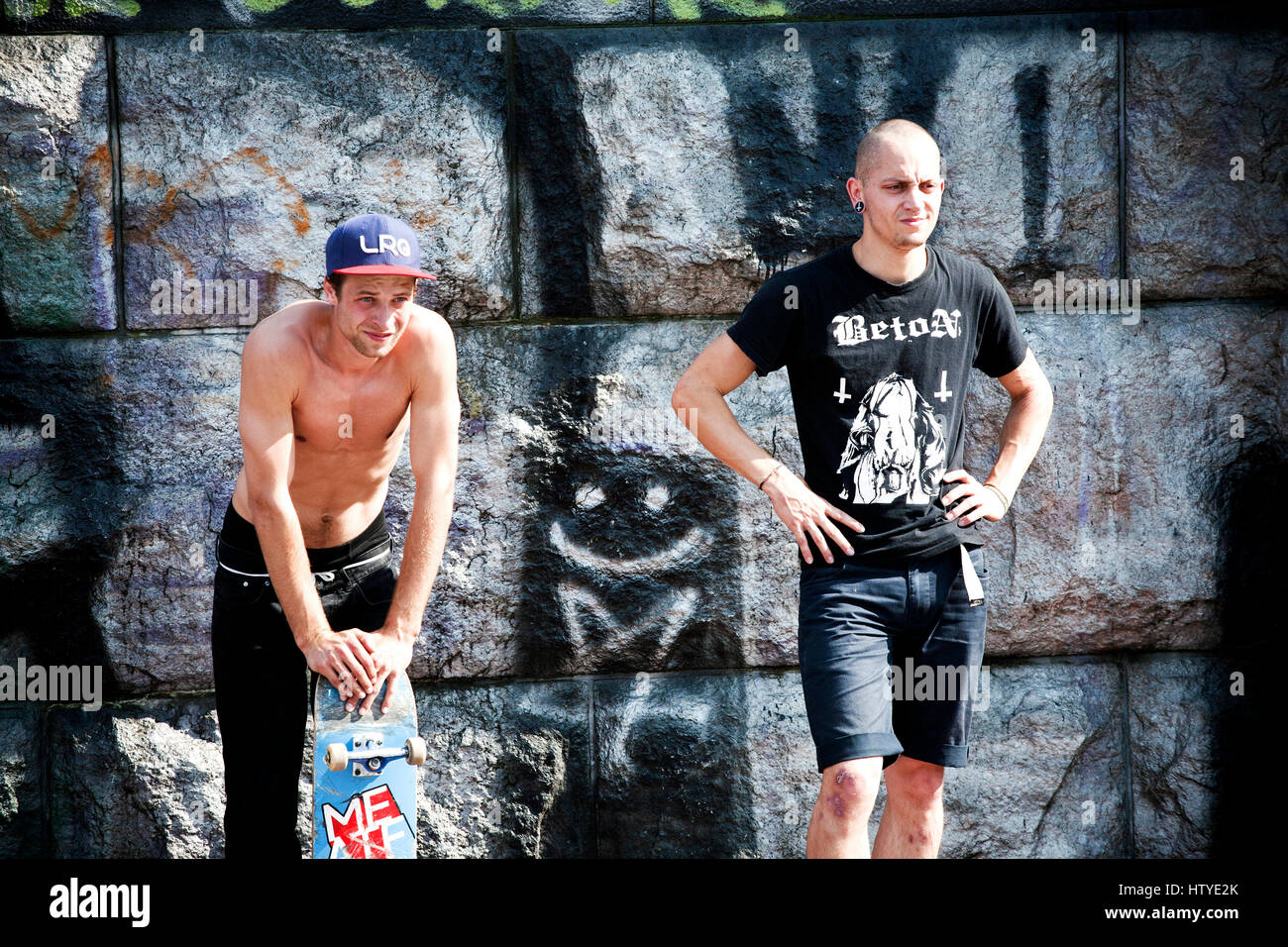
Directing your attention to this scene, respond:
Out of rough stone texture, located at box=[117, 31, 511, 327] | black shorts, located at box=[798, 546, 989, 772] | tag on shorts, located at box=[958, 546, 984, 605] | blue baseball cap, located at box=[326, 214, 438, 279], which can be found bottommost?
black shorts, located at box=[798, 546, 989, 772]

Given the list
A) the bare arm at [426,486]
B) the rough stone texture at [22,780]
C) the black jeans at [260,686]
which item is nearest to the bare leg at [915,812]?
the bare arm at [426,486]

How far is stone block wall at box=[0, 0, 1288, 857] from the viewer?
407cm

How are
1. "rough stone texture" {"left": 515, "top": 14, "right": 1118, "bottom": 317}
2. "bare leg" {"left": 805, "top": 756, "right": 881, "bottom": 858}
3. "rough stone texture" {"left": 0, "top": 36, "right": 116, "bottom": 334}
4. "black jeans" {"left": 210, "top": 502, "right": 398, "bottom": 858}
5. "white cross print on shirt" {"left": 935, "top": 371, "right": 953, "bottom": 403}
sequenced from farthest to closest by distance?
"rough stone texture" {"left": 515, "top": 14, "right": 1118, "bottom": 317} → "rough stone texture" {"left": 0, "top": 36, "right": 116, "bottom": 334} → "black jeans" {"left": 210, "top": 502, "right": 398, "bottom": 858} → "white cross print on shirt" {"left": 935, "top": 371, "right": 953, "bottom": 403} → "bare leg" {"left": 805, "top": 756, "right": 881, "bottom": 858}

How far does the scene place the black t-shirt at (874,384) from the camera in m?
3.21

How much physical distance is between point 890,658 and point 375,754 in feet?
4.63

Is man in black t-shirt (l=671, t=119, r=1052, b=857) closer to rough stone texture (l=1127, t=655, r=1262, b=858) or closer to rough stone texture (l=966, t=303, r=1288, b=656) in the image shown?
rough stone texture (l=966, t=303, r=1288, b=656)

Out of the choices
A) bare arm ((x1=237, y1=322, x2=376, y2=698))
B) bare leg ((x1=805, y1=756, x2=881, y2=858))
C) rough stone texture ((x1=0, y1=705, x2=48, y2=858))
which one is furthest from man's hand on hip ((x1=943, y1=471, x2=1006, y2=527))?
rough stone texture ((x1=0, y1=705, x2=48, y2=858))

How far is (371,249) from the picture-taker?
3.20 m

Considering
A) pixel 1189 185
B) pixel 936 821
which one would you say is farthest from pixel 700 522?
pixel 1189 185

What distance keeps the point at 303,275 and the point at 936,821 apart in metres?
2.64

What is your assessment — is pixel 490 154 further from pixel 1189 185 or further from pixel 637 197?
pixel 1189 185

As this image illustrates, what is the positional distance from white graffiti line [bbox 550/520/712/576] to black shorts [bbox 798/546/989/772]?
953 millimetres

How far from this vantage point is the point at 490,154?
4.14m

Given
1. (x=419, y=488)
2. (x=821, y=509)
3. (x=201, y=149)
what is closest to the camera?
(x=821, y=509)
